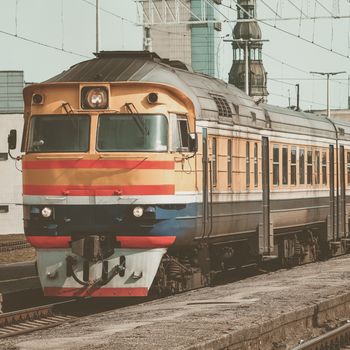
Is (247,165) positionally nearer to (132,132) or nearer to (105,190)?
(132,132)

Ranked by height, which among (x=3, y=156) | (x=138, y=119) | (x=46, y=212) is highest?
(x=3, y=156)

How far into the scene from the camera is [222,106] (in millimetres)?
18672

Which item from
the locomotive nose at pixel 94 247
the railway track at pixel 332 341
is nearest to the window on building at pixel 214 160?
the locomotive nose at pixel 94 247

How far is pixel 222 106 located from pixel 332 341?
263 inches

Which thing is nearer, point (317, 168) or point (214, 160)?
point (214, 160)

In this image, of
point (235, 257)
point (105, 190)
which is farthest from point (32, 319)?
point (235, 257)

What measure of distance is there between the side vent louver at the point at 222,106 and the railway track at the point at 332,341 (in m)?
5.79

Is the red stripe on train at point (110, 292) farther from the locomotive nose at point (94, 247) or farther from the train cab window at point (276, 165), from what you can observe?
the train cab window at point (276, 165)

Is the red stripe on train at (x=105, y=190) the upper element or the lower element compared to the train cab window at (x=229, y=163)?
lower

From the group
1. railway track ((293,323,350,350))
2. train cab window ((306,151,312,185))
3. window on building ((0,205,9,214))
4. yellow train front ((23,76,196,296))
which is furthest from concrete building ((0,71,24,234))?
railway track ((293,323,350,350))

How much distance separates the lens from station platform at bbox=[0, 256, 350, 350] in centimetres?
1133

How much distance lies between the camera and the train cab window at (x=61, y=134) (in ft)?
54.3

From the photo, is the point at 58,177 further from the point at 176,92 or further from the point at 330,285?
the point at 330,285

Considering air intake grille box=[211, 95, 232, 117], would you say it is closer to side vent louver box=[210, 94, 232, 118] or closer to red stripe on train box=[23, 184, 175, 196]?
side vent louver box=[210, 94, 232, 118]
